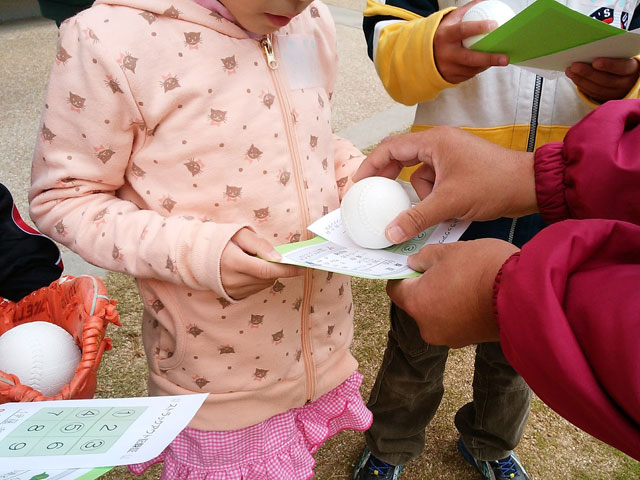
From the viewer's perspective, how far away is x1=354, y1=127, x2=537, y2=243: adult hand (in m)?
1.00

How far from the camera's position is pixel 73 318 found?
99 centimetres

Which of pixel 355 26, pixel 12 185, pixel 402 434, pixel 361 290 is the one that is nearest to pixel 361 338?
pixel 361 290

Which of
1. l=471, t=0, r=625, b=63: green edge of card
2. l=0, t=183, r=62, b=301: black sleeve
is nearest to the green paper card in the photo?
l=471, t=0, r=625, b=63: green edge of card

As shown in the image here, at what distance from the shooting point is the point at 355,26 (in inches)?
219

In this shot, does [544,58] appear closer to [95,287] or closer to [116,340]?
[95,287]

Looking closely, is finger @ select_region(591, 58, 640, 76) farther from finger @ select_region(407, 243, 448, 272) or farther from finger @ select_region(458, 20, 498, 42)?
finger @ select_region(407, 243, 448, 272)

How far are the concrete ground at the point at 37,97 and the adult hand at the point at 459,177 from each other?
1.67 metres

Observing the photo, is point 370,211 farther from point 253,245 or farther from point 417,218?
point 253,245

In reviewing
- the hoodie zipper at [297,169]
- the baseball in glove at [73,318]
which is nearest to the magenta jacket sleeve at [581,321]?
the hoodie zipper at [297,169]

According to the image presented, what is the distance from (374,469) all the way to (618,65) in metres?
1.29

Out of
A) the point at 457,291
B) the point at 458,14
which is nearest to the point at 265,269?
the point at 457,291

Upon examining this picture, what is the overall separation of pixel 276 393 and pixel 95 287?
0.43m

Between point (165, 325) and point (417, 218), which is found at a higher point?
point (417, 218)

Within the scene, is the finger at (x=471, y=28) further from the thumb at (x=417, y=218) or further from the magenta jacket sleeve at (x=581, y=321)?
the magenta jacket sleeve at (x=581, y=321)
